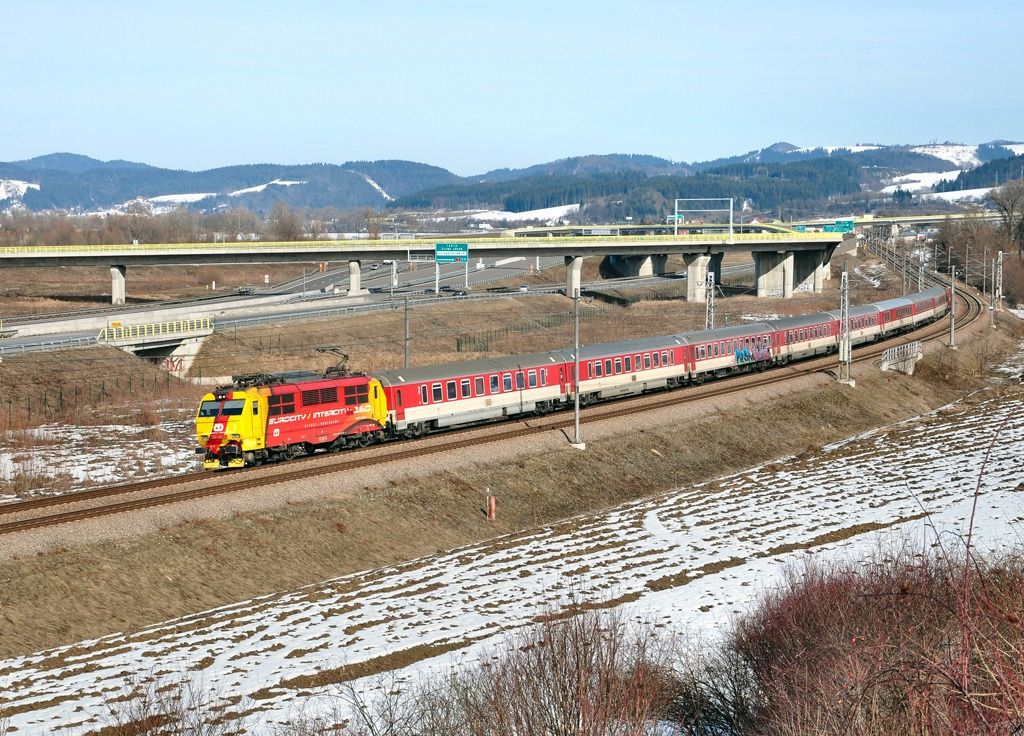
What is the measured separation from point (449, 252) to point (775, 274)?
53.3 m

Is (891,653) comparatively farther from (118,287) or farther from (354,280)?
(354,280)

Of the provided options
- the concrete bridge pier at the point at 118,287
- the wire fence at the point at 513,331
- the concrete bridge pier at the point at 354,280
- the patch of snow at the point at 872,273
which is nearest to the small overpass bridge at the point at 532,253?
the concrete bridge pier at the point at 118,287

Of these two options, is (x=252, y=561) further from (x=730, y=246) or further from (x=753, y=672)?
(x=730, y=246)

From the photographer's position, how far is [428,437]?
5050cm

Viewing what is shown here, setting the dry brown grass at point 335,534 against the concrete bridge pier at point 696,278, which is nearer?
the dry brown grass at point 335,534

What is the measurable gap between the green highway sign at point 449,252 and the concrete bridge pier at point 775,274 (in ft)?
163

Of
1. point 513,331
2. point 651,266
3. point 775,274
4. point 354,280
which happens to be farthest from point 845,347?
point 651,266

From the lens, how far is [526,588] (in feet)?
109

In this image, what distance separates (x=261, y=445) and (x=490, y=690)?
84.2 feet

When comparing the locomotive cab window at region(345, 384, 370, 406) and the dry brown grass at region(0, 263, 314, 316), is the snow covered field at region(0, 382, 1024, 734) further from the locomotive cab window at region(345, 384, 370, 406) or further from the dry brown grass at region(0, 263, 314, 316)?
the dry brown grass at region(0, 263, 314, 316)

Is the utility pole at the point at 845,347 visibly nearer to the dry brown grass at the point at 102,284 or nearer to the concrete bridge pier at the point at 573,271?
the concrete bridge pier at the point at 573,271

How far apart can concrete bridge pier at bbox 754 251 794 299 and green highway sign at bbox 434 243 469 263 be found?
163 feet

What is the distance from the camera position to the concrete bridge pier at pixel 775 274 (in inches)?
5817

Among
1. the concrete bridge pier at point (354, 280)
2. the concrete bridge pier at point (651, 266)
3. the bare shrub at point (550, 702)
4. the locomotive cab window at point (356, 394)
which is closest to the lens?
the bare shrub at point (550, 702)
